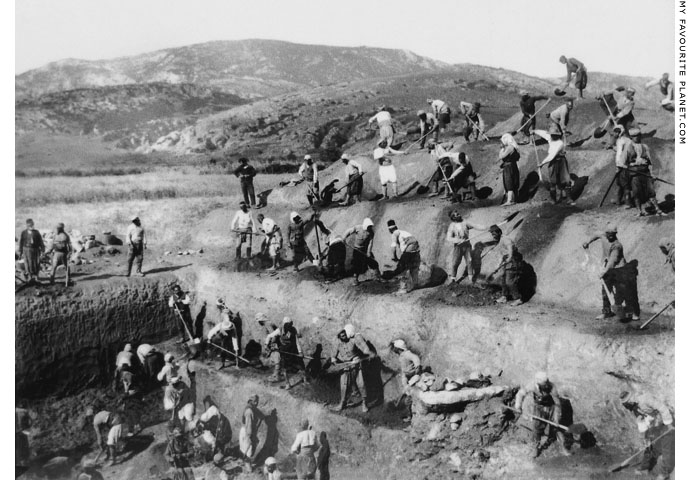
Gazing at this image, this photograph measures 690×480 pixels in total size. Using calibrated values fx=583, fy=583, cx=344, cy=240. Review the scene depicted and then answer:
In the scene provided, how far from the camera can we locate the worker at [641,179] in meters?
14.3

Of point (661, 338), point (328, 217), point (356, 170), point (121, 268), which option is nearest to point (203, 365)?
point (121, 268)

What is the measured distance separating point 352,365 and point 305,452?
7.89 ft

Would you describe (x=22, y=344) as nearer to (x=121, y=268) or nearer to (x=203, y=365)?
(x=121, y=268)

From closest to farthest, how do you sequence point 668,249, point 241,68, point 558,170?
point 668,249
point 558,170
point 241,68

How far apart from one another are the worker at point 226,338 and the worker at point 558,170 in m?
10.3

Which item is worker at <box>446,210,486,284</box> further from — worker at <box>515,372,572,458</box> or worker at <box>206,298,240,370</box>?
worker at <box>206,298,240,370</box>

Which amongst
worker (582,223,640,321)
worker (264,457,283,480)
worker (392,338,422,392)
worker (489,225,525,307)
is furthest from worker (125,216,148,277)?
worker (582,223,640,321)

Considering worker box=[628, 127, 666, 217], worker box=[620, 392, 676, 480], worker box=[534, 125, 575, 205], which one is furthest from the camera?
worker box=[534, 125, 575, 205]

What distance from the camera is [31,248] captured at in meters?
17.2

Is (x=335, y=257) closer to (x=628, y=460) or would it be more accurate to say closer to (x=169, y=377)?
(x=169, y=377)

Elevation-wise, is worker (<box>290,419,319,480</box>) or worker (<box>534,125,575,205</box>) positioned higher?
worker (<box>534,125,575,205</box>)

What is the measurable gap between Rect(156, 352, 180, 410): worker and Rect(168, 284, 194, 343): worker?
1.22 meters

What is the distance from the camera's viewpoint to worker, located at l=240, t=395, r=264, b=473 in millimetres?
15617

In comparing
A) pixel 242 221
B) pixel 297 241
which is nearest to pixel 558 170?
pixel 297 241
